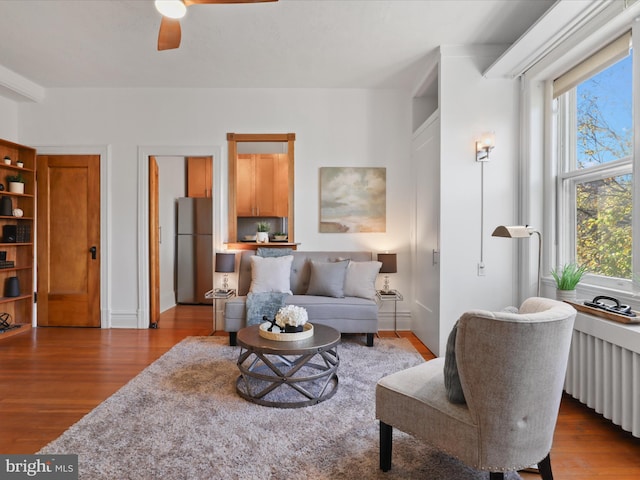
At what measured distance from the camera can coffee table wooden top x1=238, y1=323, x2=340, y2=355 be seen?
2.34 m

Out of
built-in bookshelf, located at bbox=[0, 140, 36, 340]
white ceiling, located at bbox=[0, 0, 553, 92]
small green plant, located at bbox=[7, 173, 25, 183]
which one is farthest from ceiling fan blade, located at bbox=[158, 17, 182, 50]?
small green plant, located at bbox=[7, 173, 25, 183]

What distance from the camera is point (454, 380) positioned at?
4.99 ft

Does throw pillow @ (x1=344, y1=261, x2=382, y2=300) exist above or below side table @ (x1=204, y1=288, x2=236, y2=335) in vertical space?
above

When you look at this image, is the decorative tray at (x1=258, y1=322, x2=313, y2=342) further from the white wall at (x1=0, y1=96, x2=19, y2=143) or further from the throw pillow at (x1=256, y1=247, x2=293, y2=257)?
the white wall at (x1=0, y1=96, x2=19, y2=143)

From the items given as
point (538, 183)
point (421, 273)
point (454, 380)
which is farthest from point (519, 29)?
point (454, 380)

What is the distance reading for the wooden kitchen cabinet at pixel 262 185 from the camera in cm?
498

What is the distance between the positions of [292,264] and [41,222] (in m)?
3.33

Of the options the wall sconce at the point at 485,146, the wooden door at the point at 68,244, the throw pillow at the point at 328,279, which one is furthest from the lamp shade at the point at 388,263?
the wooden door at the point at 68,244


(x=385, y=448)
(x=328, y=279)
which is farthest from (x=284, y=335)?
(x=328, y=279)

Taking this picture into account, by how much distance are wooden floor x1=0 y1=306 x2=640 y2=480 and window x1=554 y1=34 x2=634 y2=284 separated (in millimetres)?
1104

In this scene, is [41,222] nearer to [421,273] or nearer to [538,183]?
[421,273]

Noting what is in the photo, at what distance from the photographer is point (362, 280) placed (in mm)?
3977

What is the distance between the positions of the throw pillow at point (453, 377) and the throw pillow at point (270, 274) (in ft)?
8.38

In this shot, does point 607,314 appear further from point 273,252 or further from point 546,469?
A: point 273,252
